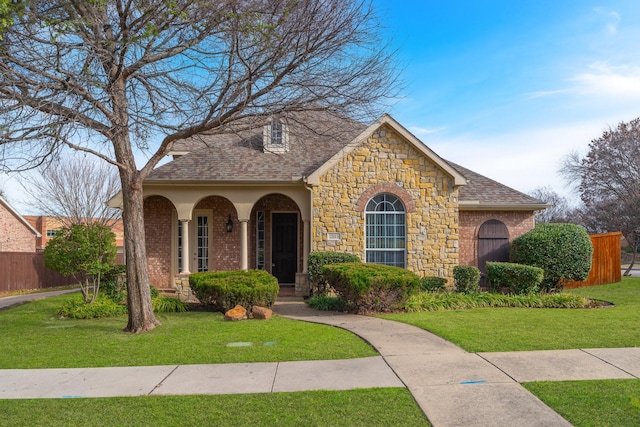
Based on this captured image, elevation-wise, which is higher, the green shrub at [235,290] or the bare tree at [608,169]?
the bare tree at [608,169]

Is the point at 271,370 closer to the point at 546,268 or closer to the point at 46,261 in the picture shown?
the point at 46,261

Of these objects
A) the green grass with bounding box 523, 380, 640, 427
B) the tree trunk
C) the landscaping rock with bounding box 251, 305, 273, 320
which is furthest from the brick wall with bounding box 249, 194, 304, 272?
the green grass with bounding box 523, 380, 640, 427

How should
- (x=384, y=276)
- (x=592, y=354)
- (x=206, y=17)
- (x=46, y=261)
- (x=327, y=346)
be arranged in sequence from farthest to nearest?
(x=46, y=261) < (x=384, y=276) < (x=206, y=17) < (x=327, y=346) < (x=592, y=354)

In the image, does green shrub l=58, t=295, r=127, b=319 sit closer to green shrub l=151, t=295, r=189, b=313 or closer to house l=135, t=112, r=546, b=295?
green shrub l=151, t=295, r=189, b=313

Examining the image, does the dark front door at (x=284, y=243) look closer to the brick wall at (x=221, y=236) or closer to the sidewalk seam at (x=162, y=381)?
the brick wall at (x=221, y=236)

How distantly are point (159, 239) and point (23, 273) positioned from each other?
36.8 feet

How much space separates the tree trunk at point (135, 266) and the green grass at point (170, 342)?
0.30 metres

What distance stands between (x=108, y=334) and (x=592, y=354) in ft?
27.7

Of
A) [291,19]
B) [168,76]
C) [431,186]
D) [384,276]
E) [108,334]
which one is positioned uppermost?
[291,19]

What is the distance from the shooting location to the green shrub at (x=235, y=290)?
11641mm

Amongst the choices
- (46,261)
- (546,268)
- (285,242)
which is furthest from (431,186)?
(46,261)

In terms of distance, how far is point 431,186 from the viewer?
594 inches

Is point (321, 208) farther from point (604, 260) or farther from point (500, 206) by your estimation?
point (604, 260)

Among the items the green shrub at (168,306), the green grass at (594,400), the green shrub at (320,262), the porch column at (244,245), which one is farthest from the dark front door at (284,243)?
the green grass at (594,400)
